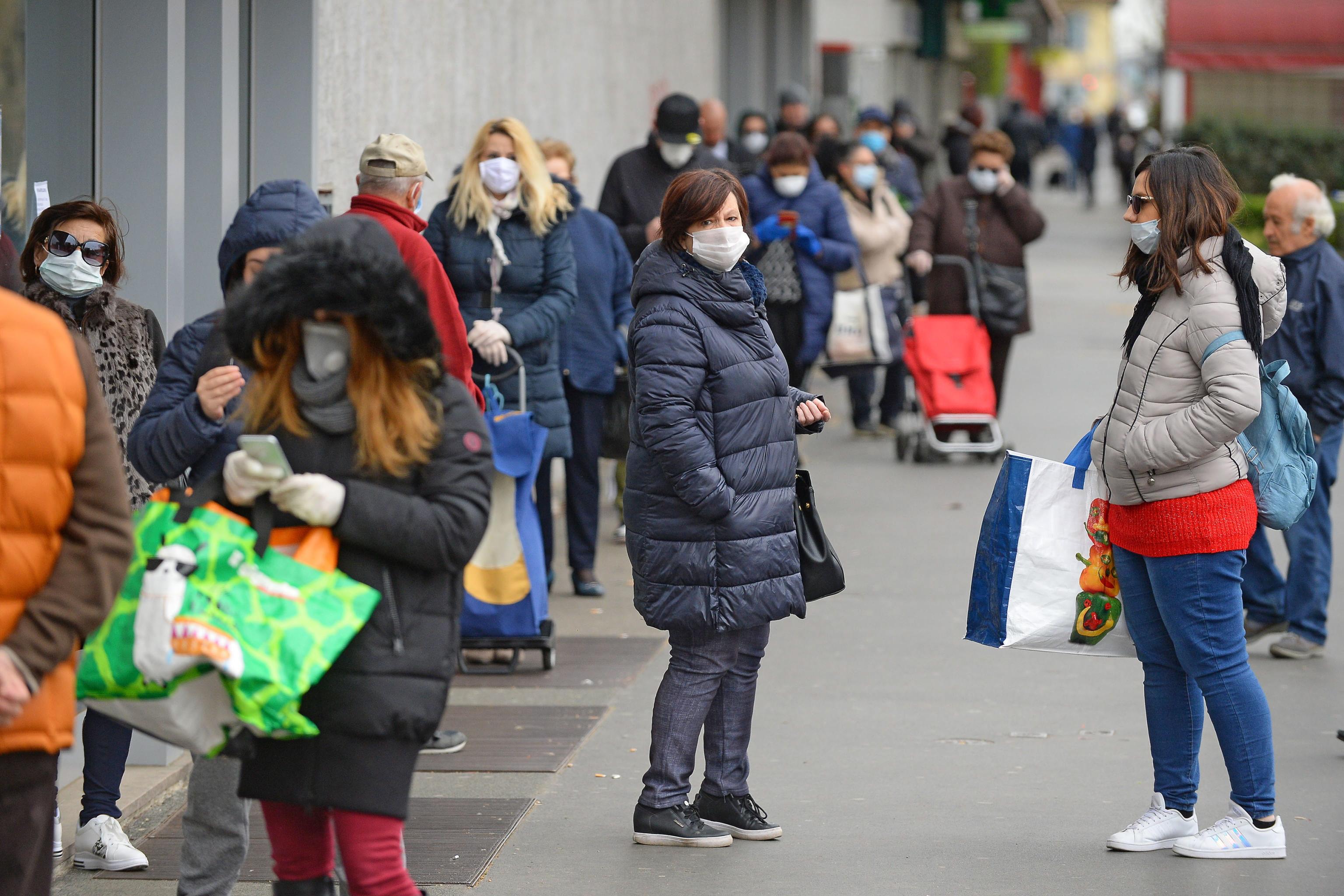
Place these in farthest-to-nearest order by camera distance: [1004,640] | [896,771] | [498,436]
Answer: [498,436] → [896,771] → [1004,640]

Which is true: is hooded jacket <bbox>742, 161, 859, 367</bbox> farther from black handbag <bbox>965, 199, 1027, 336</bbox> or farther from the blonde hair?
the blonde hair

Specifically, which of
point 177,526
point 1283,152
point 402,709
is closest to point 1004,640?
point 402,709

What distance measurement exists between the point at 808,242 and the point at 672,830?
19.3 ft

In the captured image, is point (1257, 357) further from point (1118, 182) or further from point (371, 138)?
point (1118, 182)

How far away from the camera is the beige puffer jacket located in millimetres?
4652

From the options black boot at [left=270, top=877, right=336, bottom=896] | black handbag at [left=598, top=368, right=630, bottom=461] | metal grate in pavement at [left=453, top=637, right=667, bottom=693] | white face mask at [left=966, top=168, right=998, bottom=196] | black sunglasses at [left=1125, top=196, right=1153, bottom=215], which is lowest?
metal grate in pavement at [left=453, top=637, right=667, bottom=693]

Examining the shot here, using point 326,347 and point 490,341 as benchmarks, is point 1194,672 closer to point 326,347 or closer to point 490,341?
point 326,347

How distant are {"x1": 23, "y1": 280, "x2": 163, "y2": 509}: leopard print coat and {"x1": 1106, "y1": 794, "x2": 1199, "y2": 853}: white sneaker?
2993 millimetres

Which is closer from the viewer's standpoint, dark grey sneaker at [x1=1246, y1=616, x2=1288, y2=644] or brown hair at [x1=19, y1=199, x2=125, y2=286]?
brown hair at [x1=19, y1=199, x2=125, y2=286]

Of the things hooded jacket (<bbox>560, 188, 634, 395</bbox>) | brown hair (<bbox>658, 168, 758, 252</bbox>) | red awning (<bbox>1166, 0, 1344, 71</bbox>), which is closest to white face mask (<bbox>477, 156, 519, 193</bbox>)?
hooded jacket (<bbox>560, 188, 634, 395</bbox>)

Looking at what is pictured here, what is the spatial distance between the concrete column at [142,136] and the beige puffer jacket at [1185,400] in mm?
3276

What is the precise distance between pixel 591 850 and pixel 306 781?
5.90ft

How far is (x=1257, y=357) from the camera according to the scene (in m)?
4.77

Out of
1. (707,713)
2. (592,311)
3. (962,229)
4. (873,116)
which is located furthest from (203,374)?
(873,116)
